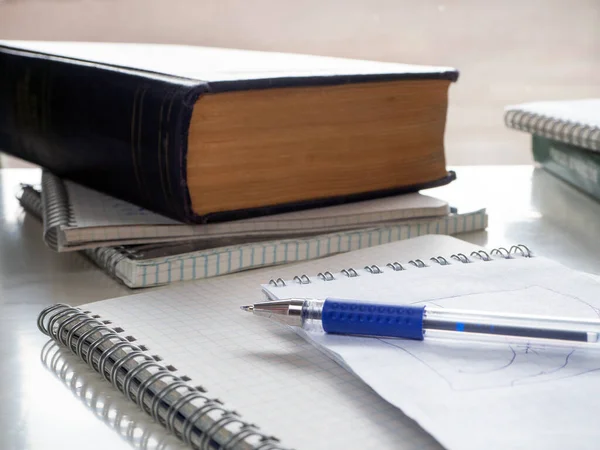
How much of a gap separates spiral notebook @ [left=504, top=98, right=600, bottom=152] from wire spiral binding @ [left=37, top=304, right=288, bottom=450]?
604 mm

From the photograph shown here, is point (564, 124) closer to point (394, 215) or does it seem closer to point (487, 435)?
point (394, 215)

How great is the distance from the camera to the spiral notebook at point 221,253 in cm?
68

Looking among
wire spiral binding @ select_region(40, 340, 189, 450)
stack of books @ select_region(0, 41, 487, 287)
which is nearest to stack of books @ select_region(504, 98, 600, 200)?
stack of books @ select_region(0, 41, 487, 287)

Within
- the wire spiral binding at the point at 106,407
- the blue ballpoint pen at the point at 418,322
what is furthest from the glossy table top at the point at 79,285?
the blue ballpoint pen at the point at 418,322

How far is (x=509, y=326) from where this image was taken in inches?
18.8

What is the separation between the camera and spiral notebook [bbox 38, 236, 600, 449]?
0.40m

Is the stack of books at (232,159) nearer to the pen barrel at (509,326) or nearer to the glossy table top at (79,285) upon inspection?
the glossy table top at (79,285)

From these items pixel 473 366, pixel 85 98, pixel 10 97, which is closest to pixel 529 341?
pixel 473 366

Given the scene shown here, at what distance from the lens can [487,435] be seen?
382 millimetres

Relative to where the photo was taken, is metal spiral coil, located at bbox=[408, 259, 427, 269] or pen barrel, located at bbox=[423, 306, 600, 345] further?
metal spiral coil, located at bbox=[408, 259, 427, 269]

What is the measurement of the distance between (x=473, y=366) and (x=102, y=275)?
36cm

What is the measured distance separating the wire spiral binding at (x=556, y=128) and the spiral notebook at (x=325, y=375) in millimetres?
350

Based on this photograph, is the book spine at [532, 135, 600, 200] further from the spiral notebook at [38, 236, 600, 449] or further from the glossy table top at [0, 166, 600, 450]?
the spiral notebook at [38, 236, 600, 449]

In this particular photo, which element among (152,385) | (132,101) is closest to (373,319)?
(152,385)
